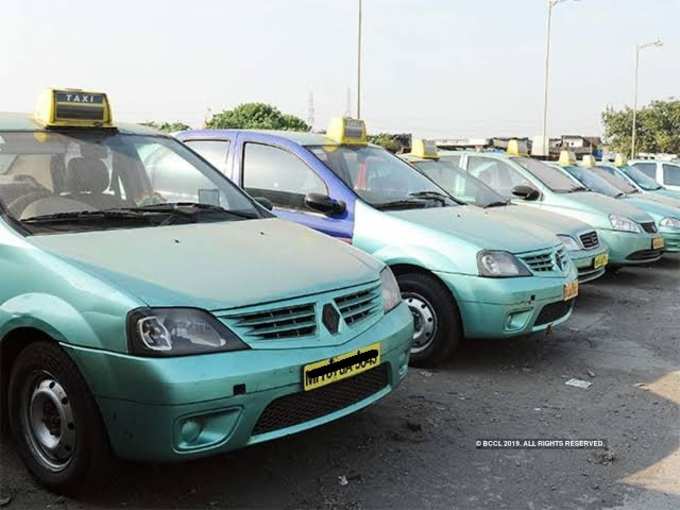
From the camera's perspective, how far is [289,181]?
19.3 ft

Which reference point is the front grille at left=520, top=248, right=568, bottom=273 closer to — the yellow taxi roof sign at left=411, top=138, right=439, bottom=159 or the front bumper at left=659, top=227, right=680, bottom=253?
the yellow taxi roof sign at left=411, top=138, right=439, bottom=159

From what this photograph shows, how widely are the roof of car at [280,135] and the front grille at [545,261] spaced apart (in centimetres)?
193

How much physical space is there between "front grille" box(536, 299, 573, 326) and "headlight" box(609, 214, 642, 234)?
3.87 metres

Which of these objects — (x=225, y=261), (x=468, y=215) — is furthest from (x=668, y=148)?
(x=225, y=261)

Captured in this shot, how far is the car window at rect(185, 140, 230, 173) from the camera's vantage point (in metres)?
6.25

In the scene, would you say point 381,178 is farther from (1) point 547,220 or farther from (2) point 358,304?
(2) point 358,304

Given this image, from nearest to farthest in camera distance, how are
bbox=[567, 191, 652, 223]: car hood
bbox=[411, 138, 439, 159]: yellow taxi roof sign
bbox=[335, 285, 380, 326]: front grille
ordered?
1. bbox=[335, 285, 380, 326]: front grille
2. bbox=[411, 138, 439, 159]: yellow taxi roof sign
3. bbox=[567, 191, 652, 223]: car hood

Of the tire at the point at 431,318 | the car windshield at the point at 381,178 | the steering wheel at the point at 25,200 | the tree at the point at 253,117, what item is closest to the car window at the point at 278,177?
the car windshield at the point at 381,178

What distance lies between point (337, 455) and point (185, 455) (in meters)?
1.05

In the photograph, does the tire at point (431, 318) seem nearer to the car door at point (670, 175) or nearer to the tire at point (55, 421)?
the tire at point (55, 421)

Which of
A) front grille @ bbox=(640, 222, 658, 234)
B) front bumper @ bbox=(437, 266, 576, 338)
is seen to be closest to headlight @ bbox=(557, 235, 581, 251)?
front grille @ bbox=(640, 222, 658, 234)

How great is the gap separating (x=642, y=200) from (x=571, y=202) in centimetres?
295

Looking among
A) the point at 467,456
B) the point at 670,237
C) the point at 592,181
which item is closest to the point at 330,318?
the point at 467,456

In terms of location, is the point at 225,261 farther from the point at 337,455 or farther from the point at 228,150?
the point at 228,150
